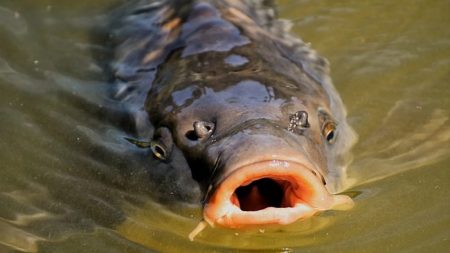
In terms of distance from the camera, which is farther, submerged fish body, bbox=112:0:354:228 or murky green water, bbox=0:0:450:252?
murky green water, bbox=0:0:450:252

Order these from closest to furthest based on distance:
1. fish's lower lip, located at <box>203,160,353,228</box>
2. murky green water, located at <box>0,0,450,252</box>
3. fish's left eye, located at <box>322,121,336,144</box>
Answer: fish's lower lip, located at <box>203,160,353,228</box> < murky green water, located at <box>0,0,450,252</box> < fish's left eye, located at <box>322,121,336,144</box>

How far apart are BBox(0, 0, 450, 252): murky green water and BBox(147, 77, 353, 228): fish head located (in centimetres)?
19

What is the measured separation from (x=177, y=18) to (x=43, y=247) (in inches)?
66.7

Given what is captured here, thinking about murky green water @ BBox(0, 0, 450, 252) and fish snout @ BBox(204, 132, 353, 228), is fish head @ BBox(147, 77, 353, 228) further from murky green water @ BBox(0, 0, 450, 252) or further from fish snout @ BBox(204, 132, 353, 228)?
murky green water @ BBox(0, 0, 450, 252)

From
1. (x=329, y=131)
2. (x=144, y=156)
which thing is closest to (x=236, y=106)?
(x=329, y=131)

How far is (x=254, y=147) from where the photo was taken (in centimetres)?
314

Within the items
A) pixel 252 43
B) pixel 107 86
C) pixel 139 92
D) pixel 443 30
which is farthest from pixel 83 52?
pixel 443 30

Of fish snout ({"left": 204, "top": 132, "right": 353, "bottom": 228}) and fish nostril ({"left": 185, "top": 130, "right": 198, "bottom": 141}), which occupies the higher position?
fish snout ({"left": 204, "top": 132, "right": 353, "bottom": 228})

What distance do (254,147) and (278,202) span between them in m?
0.38

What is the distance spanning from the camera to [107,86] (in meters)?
4.75

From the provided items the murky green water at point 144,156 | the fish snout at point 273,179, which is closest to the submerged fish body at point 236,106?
the fish snout at point 273,179

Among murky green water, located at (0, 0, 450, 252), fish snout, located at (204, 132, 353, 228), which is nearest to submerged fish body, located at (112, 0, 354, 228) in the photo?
fish snout, located at (204, 132, 353, 228)

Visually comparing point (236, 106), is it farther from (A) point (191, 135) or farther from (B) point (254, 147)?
(B) point (254, 147)

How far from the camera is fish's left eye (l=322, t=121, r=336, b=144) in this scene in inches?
151
